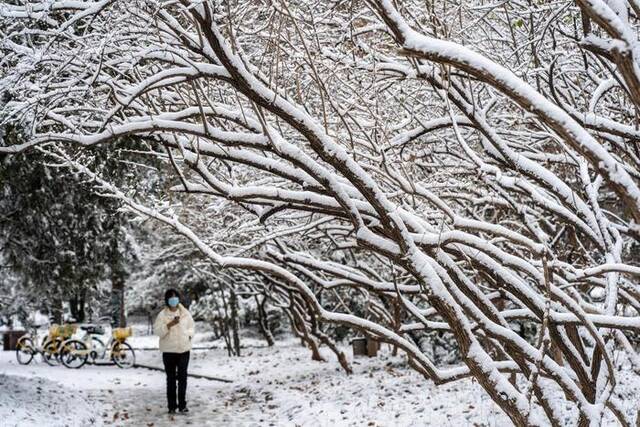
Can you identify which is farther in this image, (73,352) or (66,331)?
(66,331)

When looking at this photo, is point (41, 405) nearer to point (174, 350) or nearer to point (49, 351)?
point (174, 350)

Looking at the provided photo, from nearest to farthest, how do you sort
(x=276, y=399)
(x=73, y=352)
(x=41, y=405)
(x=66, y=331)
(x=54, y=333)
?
1. (x=41, y=405)
2. (x=276, y=399)
3. (x=73, y=352)
4. (x=54, y=333)
5. (x=66, y=331)

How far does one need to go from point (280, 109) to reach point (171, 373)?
7.01 meters

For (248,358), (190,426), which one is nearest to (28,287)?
(190,426)

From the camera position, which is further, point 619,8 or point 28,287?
point 28,287

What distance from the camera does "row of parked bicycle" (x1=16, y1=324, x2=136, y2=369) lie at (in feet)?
57.8

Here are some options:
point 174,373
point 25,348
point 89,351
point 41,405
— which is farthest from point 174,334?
point 25,348

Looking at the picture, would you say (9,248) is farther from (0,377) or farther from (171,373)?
(171,373)

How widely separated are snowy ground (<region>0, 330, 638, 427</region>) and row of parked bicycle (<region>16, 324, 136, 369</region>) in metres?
2.21

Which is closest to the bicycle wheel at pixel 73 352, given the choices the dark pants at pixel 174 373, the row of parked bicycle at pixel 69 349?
the row of parked bicycle at pixel 69 349

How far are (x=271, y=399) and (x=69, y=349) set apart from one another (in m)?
8.80

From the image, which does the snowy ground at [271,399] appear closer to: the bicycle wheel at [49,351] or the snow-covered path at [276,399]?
the snow-covered path at [276,399]

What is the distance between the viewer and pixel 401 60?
698 cm

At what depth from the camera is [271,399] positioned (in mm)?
10984
